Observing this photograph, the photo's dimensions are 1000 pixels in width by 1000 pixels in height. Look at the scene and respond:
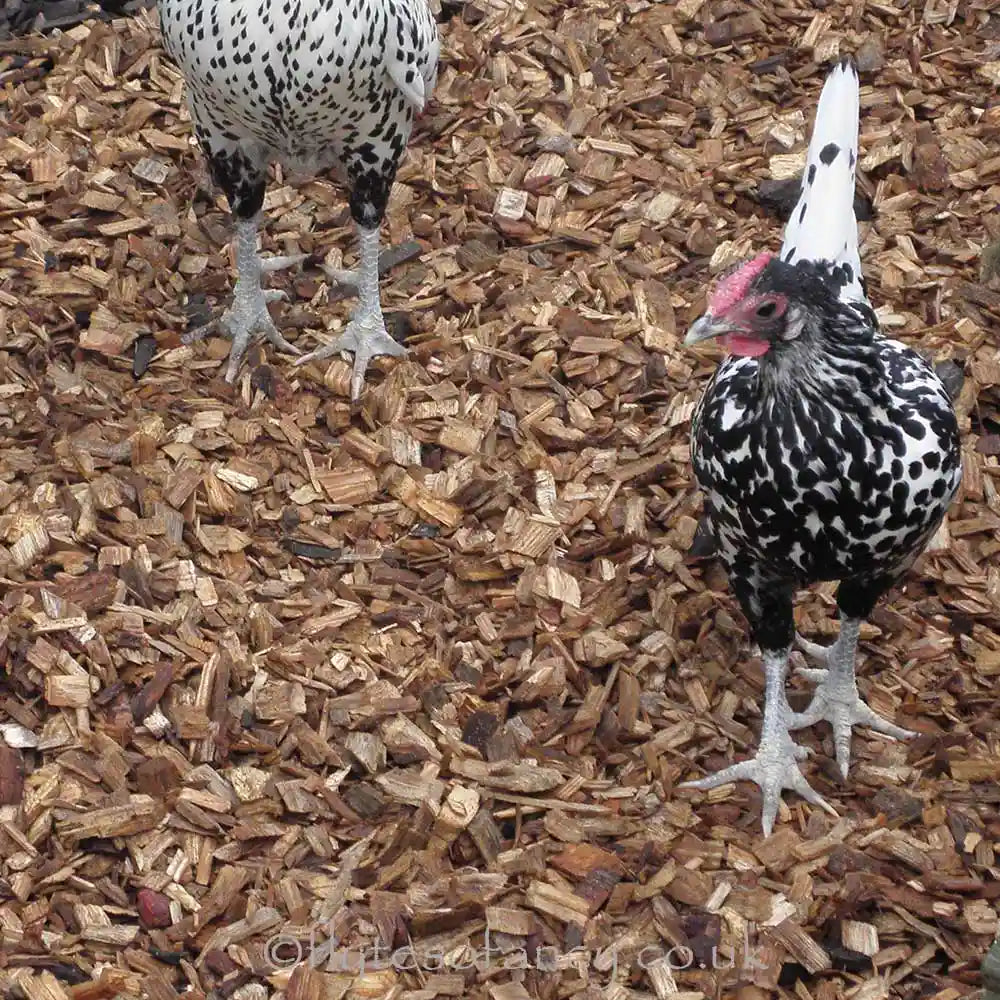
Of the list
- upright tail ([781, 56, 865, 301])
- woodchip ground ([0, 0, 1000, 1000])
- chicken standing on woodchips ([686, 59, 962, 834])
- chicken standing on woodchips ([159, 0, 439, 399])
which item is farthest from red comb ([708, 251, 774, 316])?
chicken standing on woodchips ([159, 0, 439, 399])

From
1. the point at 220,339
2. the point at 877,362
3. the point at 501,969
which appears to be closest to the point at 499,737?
the point at 501,969

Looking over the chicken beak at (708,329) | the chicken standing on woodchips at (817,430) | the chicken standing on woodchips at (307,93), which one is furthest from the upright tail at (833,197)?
the chicken standing on woodchips at (307,93)

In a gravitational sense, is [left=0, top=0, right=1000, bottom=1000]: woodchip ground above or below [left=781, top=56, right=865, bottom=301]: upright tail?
below

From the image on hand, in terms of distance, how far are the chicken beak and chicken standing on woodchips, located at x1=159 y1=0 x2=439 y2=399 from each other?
144 centimetres

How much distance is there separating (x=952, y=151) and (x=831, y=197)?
1878 mm

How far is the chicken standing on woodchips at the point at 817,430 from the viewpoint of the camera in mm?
2684

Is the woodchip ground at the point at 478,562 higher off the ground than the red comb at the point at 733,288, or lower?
lower

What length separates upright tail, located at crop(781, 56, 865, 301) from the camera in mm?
3105

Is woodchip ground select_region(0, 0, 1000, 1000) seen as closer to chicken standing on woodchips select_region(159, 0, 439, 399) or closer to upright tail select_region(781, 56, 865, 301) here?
chicken standing on woodchips select_region(159, 0, 439, 399)

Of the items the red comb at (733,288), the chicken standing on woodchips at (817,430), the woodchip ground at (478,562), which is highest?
the red comb at (733,288)

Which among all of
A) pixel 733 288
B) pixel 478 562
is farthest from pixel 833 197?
pixel 478 562

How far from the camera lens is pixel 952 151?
4758mm

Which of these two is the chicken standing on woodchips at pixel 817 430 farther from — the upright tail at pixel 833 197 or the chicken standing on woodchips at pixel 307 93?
the chicken standing on woodchips at pixel 307 93

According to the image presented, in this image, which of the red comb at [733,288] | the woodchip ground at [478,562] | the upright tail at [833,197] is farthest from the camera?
the upright tail at [833,197]
